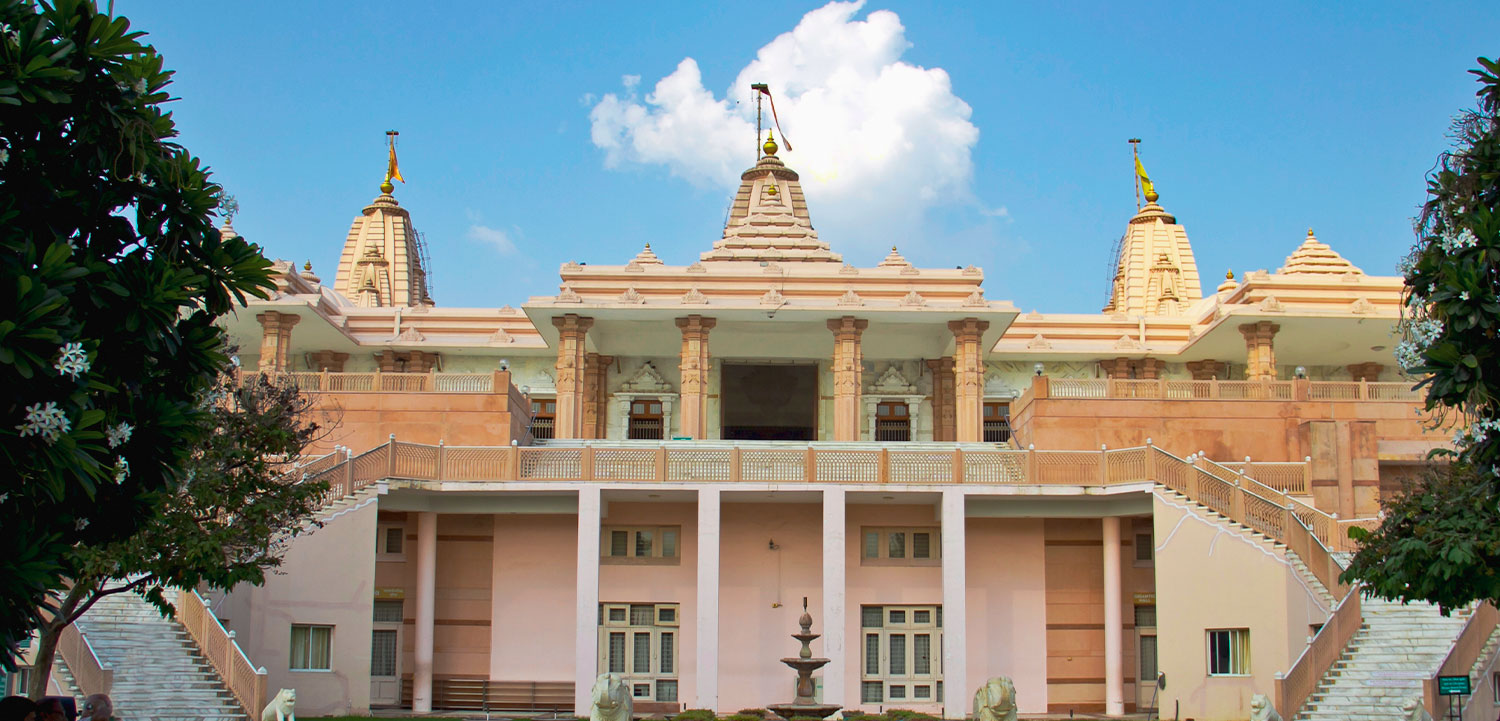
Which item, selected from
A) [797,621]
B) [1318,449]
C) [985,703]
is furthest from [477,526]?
[1318,449]

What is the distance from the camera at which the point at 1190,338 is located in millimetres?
39875

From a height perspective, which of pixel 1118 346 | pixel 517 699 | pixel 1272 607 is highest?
pixel 1118 346

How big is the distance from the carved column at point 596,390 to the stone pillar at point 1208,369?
55.8 feet

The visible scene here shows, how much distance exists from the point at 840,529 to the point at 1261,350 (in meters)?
14.1

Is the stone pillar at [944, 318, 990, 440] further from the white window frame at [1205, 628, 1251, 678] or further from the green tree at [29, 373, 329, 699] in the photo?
the green tree at [29, 373, 329, 699]

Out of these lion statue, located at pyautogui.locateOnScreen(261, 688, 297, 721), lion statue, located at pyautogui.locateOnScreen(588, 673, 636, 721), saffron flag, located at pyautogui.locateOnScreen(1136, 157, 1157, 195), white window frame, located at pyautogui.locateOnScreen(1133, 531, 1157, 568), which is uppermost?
saffron flag, located at pyautogui.locateOnScreen(1136, 157, 1157, 195)

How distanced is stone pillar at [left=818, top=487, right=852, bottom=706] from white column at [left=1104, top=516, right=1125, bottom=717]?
18.1ft

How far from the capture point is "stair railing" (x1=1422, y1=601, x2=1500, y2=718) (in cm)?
2069

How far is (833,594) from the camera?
92.9 ft

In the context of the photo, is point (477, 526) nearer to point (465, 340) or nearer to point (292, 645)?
point (292, 645)

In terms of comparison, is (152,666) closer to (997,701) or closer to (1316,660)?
(997,701)

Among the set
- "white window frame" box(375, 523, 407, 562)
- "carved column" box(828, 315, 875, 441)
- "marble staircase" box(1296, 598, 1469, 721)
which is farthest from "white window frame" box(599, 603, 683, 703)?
"marble staircase" box(1296, 598, 1469, 721)

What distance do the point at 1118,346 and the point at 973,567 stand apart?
42.0 ft

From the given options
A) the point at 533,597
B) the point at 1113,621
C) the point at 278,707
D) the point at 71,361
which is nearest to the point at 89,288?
the point at 71,361
